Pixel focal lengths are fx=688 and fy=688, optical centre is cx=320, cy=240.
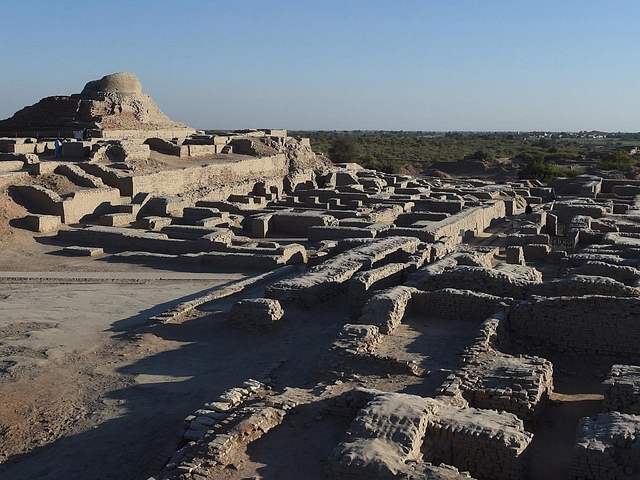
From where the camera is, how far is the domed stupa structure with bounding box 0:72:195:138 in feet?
100

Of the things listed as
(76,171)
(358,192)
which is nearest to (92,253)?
(76,171)

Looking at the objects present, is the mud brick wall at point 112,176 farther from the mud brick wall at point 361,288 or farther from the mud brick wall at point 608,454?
the mud brick wall at point 608,454

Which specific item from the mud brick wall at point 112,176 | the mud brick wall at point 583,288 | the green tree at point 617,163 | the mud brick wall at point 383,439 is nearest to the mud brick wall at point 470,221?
the mud brick wall at point 583,288

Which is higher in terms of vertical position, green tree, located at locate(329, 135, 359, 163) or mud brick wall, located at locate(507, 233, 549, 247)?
green tree, located at locate(329, 135, 359, 163)

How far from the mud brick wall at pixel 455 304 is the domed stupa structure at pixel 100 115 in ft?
74.3

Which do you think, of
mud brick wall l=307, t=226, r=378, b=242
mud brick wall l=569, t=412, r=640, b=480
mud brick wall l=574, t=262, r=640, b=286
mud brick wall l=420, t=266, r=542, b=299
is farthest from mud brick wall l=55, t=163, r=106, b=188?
mud brick wall l=569, t=412, r=640, b=480

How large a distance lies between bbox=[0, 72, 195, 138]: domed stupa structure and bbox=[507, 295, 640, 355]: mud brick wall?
946 inches

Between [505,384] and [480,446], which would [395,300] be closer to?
[505,384]

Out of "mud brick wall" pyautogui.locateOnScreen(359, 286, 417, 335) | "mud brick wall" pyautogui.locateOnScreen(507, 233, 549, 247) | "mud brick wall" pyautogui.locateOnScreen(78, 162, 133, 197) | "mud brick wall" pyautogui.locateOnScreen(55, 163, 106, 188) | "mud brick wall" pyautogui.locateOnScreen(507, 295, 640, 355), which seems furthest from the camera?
"mud brick wall" pyautogui.locateOnScreen(78, 162, 133, 197)

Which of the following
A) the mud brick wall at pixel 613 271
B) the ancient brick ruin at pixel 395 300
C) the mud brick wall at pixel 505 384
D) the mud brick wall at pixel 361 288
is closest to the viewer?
the ancient brick ruin at pixel 395 300

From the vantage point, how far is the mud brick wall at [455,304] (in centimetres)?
933

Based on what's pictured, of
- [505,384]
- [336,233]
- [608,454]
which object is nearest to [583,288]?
[505,384]

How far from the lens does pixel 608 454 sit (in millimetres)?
5348

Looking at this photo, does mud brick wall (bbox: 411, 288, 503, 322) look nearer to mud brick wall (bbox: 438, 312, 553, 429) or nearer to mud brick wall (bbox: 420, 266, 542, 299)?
mud brick wall (bbox: 420, 266, 542, 299)
